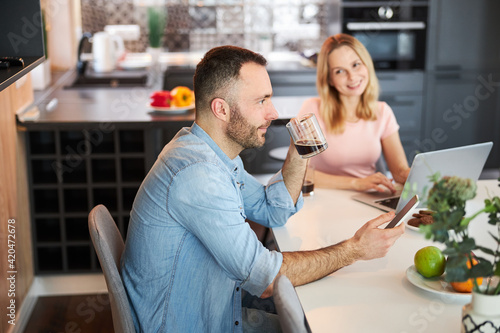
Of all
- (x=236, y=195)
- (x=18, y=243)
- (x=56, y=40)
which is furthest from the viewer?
(x=56, y=40)

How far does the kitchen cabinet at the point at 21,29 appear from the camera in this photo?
2.07 meters

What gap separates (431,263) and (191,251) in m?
0.59

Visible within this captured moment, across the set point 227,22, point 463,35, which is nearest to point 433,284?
point 463,35

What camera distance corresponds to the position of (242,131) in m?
1.71

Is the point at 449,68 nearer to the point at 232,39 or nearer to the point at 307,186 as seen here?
the point at 232,39

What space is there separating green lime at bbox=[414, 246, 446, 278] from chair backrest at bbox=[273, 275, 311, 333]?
1.32ft

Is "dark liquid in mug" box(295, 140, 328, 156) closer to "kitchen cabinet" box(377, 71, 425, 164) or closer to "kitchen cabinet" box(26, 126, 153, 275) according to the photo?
"kitchen cabinet" box(26, 126, 153, 275)

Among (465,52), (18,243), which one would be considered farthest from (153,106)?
(465,52)

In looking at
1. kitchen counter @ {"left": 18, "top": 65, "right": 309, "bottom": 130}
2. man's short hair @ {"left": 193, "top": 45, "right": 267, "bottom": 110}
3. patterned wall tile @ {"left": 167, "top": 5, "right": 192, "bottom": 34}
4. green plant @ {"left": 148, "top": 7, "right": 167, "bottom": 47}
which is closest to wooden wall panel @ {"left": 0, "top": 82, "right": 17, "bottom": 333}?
kitchen counter @ {"left": 18, "top": 65, "right": 309, "bottom": 130}

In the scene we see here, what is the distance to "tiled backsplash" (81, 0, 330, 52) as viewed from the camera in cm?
518

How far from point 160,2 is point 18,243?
9.64ft

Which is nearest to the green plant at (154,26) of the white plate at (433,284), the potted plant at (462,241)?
the white plate at (433,284)

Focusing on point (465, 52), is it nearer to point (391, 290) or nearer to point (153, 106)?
point (153, 106)

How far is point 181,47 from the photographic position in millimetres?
5320
